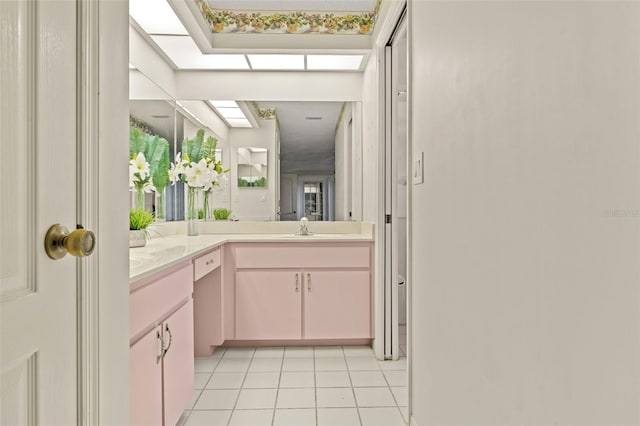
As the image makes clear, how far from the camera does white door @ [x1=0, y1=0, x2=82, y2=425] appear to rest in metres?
0.61

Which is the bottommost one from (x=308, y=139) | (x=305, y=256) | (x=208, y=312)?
(x=208, y=312)

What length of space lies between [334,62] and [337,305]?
71.7 inches

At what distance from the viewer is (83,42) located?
2.63ft

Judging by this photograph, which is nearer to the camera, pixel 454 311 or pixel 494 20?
pixel 494 20

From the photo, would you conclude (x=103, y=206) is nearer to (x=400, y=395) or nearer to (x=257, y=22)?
(x=400, y=395)

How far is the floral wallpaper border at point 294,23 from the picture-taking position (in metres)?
3.00

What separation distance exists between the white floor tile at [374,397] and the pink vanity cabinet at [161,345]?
34.3 inches

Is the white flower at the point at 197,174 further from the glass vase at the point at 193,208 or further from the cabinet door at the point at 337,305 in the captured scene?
the cabinet door at the point at 337,305

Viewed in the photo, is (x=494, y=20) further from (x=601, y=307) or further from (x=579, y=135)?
(x=601, y=307)

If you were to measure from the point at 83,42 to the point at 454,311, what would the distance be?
3.78ft

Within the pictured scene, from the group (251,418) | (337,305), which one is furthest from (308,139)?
(251,418)

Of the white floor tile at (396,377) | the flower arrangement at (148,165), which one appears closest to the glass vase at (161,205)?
the flower arrangement at (148,165)

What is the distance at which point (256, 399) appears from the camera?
2.15 meters

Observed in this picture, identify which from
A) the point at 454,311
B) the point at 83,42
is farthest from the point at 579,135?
the point at 83,42
